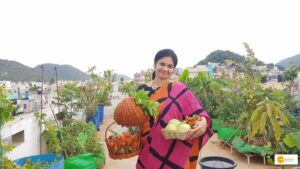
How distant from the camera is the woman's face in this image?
1.95 meters

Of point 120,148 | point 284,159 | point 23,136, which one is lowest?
point 284,159

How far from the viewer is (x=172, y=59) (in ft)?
6.44

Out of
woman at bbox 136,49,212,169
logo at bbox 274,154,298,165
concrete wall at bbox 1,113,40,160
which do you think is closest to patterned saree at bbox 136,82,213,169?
woman at bbox 136,49,212,169

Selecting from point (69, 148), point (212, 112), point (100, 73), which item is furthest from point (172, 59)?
point (100, 73)

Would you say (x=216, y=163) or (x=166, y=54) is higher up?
(x=166, y=54)

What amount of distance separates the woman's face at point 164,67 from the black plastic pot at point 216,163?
1707 millimetres

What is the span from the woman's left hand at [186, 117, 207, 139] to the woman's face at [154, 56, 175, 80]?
39cm

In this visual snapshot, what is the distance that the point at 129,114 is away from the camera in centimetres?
174

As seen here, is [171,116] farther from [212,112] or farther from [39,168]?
[212,112]

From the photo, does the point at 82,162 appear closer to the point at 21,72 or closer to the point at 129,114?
the point at 129,114

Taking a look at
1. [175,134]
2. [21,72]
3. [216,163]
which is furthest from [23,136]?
[21,72]

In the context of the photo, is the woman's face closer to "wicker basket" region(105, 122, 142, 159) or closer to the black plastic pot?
"wicker basket" region(105, 122, 142, 159)

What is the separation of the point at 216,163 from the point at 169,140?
5.85 ft

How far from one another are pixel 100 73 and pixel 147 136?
947 cm
